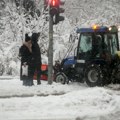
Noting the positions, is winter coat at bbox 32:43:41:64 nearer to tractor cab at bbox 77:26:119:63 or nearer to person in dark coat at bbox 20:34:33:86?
person in dark coat at bbox 20:34:33:86

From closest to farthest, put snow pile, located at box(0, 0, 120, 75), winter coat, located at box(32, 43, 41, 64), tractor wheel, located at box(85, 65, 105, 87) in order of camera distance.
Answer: winter coat, located at box(32, 43, 41, 64) → tractor wheel, located at box(85, 65, 105, 87) → snow pile, located at box(0, 0, 120, 75)

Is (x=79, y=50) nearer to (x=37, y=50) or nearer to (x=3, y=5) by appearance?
(x=37, y=50)

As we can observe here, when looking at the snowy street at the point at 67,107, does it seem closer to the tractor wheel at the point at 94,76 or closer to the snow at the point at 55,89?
the snow at the point at 55,89

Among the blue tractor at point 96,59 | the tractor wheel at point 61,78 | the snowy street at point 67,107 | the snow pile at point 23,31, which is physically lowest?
the snowy street at point 67,107

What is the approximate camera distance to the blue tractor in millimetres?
17000

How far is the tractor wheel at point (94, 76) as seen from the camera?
16766mm

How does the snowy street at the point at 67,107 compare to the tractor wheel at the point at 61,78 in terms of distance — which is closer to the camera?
the snowy street at the point at 67,107

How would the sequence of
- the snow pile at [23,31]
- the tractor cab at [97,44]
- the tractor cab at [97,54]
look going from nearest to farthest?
1. the tractor cab at [97,54]
2. the tractor cab at [97,44]
3. the snow pile at [23,31]

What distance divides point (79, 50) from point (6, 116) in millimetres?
7721

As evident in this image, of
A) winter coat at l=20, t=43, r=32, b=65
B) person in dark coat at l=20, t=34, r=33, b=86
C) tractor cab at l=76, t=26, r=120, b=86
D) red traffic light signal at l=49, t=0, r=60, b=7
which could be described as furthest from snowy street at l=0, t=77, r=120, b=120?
red traffic light signal at l=49, t=0, r=60, b=7

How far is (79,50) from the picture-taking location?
58.9 feet

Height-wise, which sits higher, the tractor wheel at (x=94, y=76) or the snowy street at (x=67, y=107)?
the tractor wheel at (x=94, y=76)

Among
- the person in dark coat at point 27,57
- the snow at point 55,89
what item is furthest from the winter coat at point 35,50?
the snow at point 55,89

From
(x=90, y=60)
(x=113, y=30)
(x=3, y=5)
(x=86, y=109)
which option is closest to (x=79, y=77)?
(x=90, y=60)
